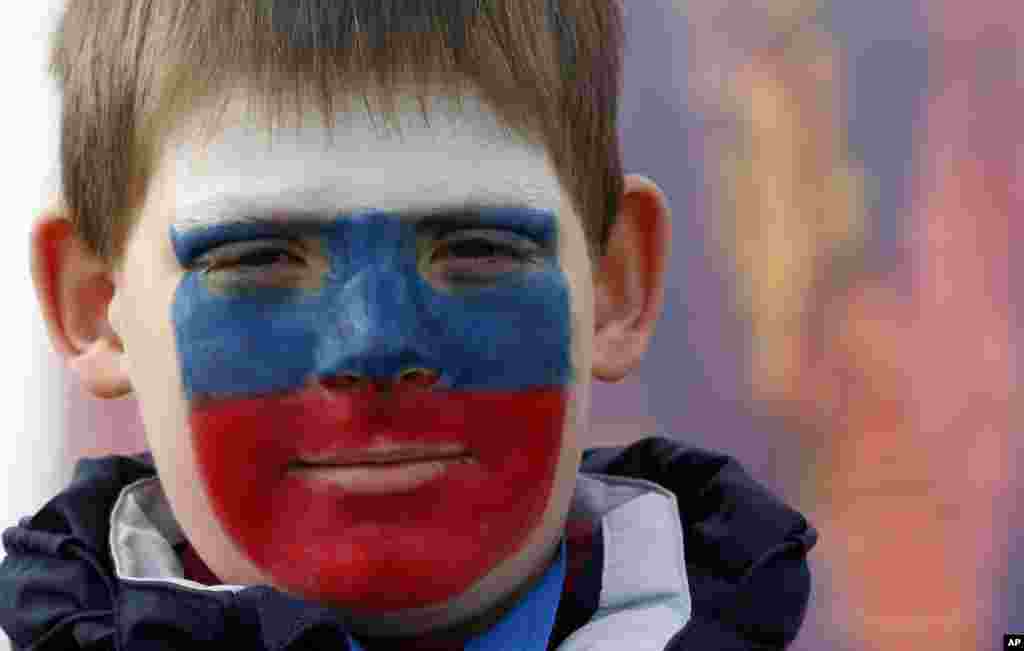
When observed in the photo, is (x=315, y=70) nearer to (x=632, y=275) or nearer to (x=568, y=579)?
(x=632, y=275)

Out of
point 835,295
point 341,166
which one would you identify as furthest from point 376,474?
point 835,295

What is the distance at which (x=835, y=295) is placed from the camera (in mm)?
1503

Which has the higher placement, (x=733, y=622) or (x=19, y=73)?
(x=19, y=73)

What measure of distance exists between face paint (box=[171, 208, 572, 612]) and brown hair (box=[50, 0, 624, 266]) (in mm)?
90

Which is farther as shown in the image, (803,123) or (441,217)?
(803,123)

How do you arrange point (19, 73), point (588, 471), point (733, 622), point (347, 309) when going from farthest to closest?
point (19, 73)
point (588, 471)
point (733, 622)
point (347, 309)

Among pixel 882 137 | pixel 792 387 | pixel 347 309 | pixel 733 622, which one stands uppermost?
pixel 882 137

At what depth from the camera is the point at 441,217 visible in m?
0.93

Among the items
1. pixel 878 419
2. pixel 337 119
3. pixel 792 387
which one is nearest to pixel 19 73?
pixel 337 119

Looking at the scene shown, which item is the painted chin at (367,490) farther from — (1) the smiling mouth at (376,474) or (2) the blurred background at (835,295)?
(2) the blurred background at (835,295)

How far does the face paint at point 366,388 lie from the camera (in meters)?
0.91

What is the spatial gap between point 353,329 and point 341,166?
0.12 meters

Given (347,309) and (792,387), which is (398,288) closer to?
(347,309)

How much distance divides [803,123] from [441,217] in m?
0.73
